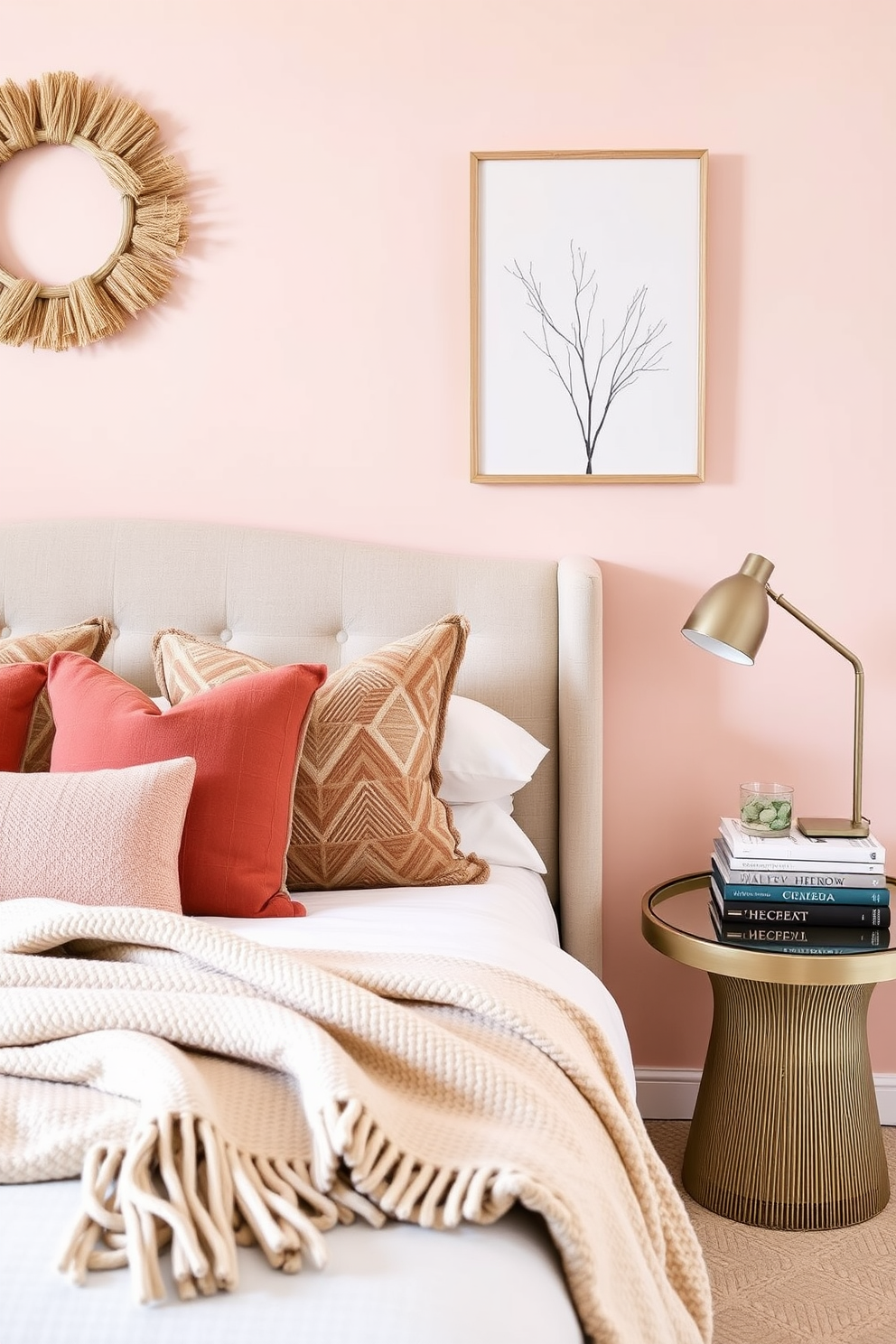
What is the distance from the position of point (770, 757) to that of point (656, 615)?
0.36 metres

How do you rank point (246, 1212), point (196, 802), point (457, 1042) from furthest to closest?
point (196, 802) < point (457, 1042) < point (246, 1212)

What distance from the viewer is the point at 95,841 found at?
4.55 ft

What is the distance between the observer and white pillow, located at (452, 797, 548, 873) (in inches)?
75.3

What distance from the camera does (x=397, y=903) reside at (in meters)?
1.59

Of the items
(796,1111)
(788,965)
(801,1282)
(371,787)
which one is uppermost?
(371,787)

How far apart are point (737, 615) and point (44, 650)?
1.16 metres

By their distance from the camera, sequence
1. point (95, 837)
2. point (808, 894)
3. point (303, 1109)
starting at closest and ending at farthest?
point (303, 1109) < point (95, 837) < point (808, 894)

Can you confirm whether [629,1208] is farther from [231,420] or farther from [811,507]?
[231,420]

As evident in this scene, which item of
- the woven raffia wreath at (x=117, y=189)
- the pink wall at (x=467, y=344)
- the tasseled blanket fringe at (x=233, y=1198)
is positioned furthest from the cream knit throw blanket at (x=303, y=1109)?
the woven raffia wreath at (x=117, y=189)

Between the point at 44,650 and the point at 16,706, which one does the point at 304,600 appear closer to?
the point at 44,650

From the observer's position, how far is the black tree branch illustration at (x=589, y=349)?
2.12 meters

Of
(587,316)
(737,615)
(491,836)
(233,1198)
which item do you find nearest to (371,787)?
(491,836)

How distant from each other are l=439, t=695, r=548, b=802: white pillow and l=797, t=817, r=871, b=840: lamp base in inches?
18.9

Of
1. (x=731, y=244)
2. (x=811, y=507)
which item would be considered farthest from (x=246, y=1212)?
(x=731, y=244)
